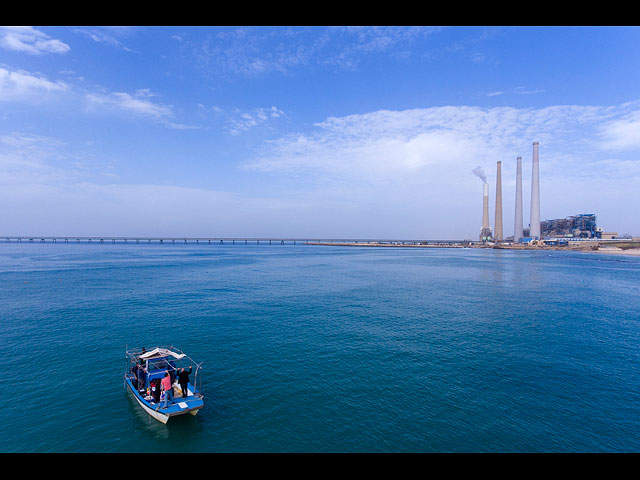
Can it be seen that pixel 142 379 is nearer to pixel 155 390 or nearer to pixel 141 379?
pixel 141 379

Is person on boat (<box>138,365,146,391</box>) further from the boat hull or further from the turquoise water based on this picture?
the boat hull

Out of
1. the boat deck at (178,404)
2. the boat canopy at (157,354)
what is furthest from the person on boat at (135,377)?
the boat deck at (178,404)

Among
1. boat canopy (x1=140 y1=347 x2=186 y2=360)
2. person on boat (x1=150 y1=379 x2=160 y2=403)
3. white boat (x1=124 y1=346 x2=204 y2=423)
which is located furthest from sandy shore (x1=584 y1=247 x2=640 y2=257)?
person on boat (x1=150 y1=379 x2=160 y2=403)

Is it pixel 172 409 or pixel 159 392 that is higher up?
pixel 159 392

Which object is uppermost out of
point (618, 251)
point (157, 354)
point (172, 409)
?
point (618, 251)

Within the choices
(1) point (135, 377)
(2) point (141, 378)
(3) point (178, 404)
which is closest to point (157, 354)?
(2) point (141, 378)

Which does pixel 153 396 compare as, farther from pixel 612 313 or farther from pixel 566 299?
pixel 566 299

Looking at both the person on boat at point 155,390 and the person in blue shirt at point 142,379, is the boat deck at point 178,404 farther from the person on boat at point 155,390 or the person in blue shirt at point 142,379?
the person in blue shirt at point 142,379
